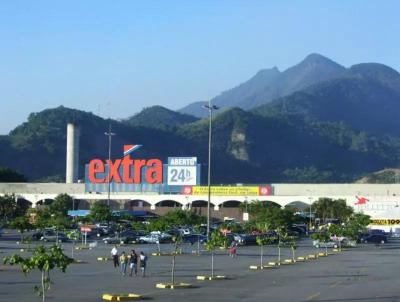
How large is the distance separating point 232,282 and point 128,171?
93.4 m

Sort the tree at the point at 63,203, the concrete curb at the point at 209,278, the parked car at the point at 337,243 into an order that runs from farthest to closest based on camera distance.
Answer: the tree at the point at 63,203, the parked car at the point at 337,243, the concrete curb at the point at 209,278

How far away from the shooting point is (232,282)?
124 feet

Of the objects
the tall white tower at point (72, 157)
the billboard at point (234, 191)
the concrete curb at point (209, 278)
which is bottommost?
the concrete curb at point (209, 278)

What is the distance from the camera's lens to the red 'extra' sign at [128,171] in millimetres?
128250

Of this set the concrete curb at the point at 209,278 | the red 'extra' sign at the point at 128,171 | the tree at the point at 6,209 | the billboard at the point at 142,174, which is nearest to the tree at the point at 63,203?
the billboard at the point at 142,174

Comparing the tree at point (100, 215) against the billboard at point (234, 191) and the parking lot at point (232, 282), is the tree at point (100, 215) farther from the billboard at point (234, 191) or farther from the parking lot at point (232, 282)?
the billboard at point (234, 191)

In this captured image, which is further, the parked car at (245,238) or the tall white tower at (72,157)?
the tall white tower at (72,157)

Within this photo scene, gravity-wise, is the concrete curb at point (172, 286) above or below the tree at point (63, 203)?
below

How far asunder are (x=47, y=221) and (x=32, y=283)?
40.0 meters

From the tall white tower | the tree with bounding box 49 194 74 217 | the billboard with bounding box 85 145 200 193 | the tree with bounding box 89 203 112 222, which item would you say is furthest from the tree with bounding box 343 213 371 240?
the tall white tower

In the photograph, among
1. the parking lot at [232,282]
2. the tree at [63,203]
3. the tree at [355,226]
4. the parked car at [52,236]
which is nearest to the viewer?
the parking lot at [232,282]

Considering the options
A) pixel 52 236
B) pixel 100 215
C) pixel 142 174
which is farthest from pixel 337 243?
pixel 142 174

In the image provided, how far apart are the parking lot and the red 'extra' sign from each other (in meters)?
71.3

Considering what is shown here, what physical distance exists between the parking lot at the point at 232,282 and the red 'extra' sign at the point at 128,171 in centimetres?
7129
